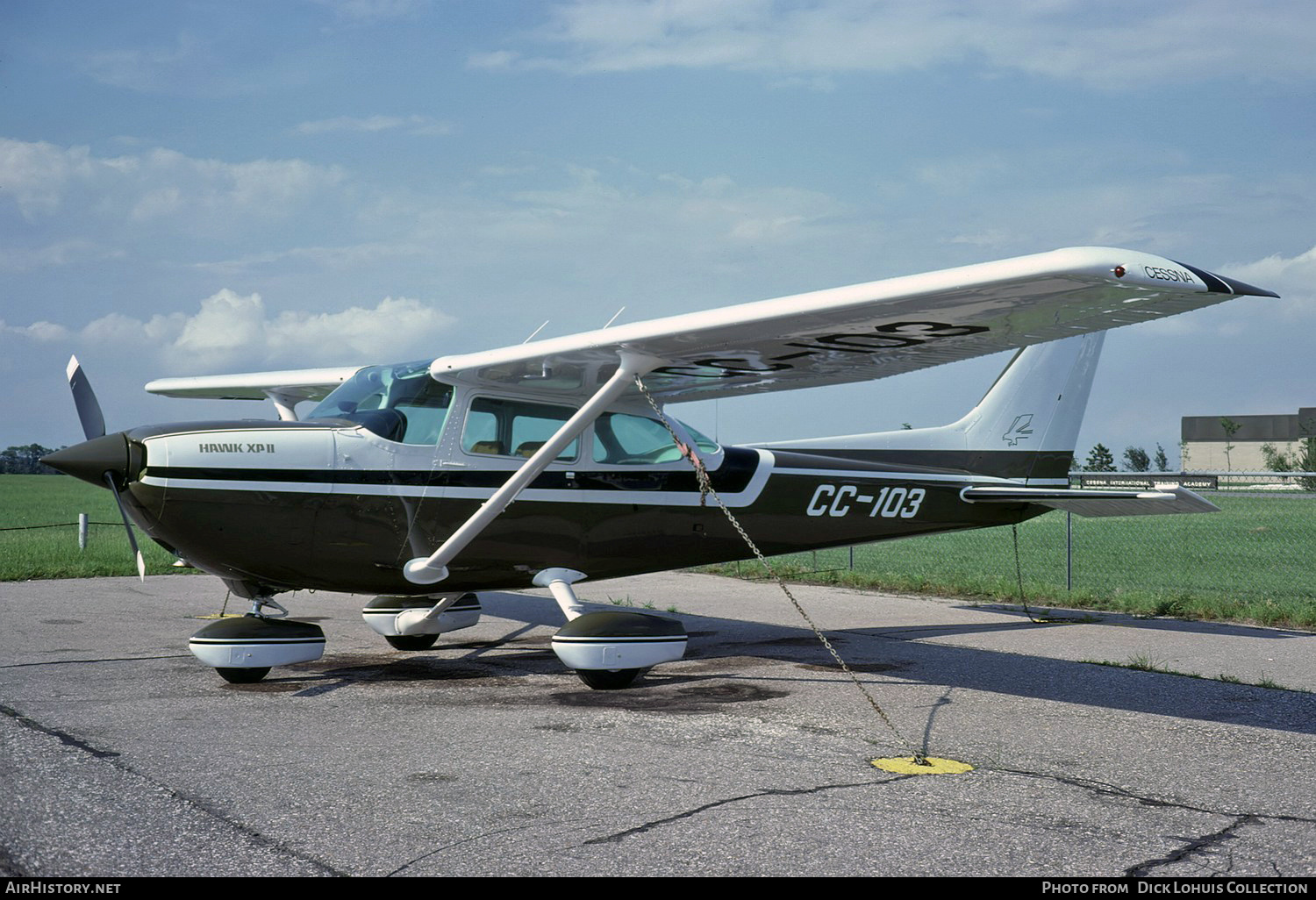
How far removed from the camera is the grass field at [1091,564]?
12.3m

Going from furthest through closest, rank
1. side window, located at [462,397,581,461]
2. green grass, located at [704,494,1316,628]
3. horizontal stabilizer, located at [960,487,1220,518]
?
green grass, located at [704,494,1316,628] → horizontal stabilizer, located at [960,487,1220,518] → side window, located at [462,397,581,461]

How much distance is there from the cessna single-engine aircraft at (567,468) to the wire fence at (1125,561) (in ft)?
10.1

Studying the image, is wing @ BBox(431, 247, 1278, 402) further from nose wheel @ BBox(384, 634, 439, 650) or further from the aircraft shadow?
nose wheel @ BBox(384, 634, 439, 650)

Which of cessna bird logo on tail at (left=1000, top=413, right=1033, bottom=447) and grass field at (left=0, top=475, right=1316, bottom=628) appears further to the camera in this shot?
grass field at (left=0, top=475, right=1316, bottom=628)

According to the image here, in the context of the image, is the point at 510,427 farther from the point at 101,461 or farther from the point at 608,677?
the point at 101,461

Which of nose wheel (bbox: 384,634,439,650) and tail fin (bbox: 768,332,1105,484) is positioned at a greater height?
tail fin (bbox: 768,332,1105,484)

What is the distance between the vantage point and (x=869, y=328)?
6.35 metres

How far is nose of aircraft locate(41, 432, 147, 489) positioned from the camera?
6.52 m

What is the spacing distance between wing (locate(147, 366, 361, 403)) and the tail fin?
4.71 meters

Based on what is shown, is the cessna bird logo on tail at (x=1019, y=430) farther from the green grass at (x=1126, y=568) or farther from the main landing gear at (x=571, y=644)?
the main landing gear at (x=571, y=644)

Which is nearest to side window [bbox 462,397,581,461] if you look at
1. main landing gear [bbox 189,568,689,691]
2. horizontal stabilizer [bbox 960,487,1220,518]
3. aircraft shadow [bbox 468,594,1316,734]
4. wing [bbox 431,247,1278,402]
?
wing [bbox 431,247,1278,402]

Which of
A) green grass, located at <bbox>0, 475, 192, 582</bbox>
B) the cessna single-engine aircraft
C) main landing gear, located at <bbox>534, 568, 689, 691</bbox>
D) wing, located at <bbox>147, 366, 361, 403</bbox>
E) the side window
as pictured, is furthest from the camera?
green grass, located at <bbox>0, 475, 192, 582</bbox>

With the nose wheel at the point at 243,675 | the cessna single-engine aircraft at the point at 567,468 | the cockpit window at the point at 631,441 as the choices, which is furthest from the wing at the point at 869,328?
the nose wheel at the point at 243,675
